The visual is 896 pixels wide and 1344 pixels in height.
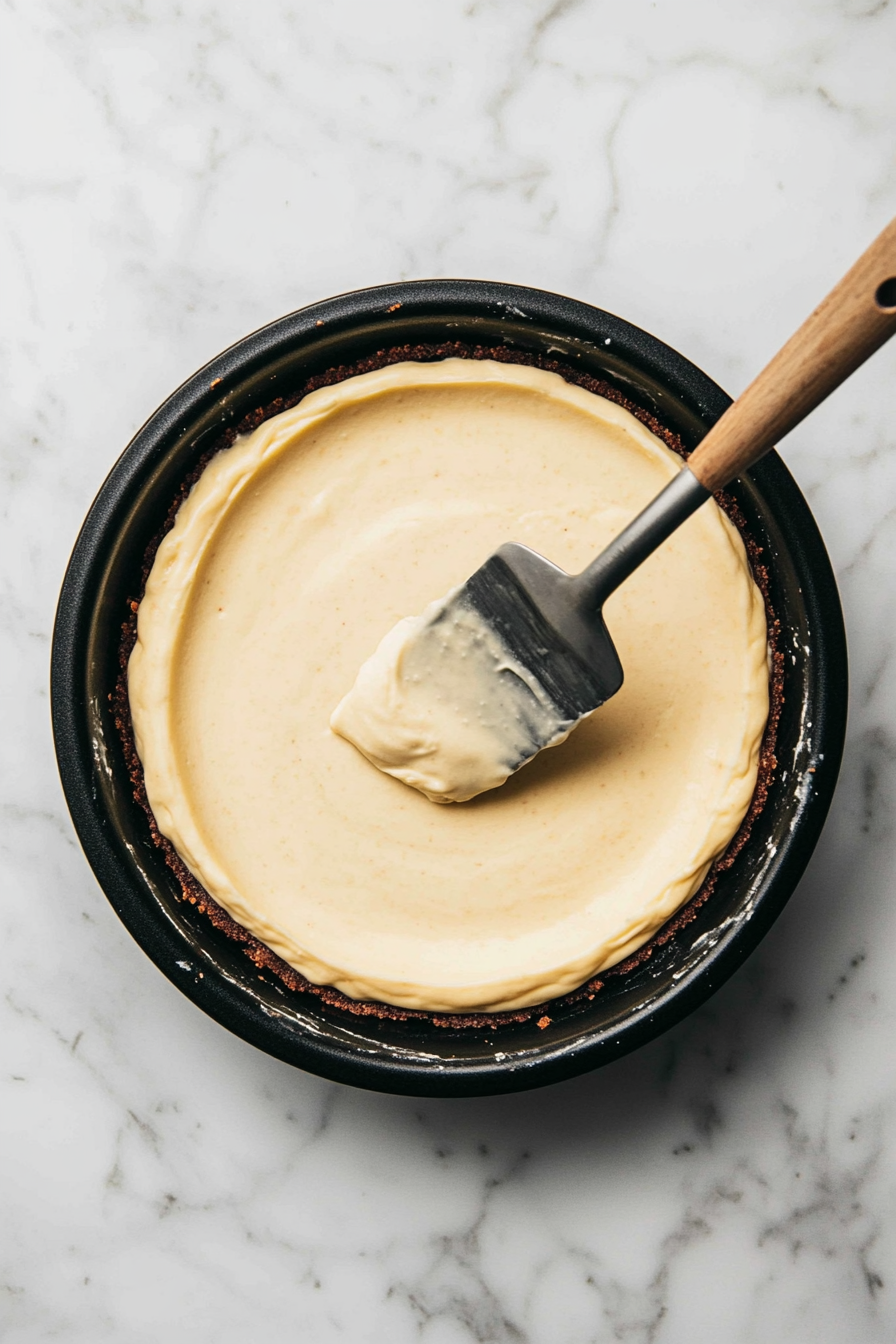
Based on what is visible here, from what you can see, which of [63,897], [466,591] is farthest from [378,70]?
[63,897]

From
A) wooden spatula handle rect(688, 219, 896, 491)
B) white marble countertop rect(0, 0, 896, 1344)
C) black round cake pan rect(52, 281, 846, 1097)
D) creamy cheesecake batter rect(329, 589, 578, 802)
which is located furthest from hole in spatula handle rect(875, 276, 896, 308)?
white marble countertop rect(0, 0, 896, 1344)

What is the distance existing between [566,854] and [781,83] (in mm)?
1836

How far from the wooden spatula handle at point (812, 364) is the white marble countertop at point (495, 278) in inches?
35.7

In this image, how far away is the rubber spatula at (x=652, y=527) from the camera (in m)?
1.39

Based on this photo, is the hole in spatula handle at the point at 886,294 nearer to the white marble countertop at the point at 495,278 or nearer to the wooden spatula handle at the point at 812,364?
the wooden spatula handle at the point at 812,364

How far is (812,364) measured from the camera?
1447mm

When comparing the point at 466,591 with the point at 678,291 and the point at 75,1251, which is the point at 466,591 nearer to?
the point at 678,291

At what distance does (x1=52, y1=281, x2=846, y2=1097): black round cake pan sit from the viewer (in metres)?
2.01

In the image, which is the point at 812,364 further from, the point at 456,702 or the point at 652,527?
the point at 456,702

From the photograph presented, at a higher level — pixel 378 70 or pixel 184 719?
pixel 378 70

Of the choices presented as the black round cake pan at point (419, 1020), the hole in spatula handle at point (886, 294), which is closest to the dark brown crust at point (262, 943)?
the black round cake pan at point (419, 1020)

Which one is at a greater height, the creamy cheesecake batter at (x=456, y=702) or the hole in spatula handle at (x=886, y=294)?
the hole in spatula handle at (x=886, y=294)

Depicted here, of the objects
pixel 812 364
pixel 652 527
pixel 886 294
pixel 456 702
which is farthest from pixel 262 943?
pixel 886 294

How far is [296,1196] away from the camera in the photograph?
2449mm
